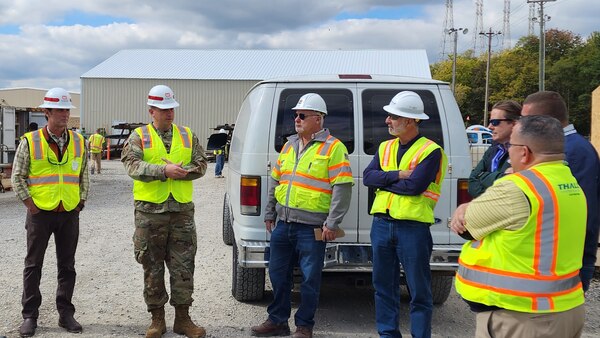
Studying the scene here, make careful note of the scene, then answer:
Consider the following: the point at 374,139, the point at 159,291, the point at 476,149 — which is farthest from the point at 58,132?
the point at 476,149

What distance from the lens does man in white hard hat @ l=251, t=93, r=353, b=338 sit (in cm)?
439

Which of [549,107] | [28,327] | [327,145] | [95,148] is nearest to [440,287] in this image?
[327,145]

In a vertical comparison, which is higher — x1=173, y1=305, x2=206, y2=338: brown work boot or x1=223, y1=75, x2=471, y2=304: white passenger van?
x1=223, y1=75, x2=471, y2=304: white passenger van

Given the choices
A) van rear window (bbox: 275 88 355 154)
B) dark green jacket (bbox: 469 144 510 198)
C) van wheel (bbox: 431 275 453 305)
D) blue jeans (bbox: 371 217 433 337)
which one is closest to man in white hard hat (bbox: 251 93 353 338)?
van rear window (bbox: 275 88 355 154)

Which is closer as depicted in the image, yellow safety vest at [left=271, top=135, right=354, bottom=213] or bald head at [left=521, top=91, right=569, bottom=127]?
bald head at [left=521, top=91, right=569, bottom=127]

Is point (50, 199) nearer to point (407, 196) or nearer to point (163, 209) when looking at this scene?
point (163, 209)

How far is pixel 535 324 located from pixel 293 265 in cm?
252

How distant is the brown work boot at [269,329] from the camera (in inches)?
183

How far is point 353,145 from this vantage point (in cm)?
481

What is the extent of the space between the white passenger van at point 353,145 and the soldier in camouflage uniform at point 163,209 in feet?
1.49

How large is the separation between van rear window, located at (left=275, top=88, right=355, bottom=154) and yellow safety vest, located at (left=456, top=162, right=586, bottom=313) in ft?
8.16

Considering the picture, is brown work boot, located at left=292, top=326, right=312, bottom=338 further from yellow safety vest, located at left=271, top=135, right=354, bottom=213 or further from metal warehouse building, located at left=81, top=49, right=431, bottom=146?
metal warehouse building, located at left=81, top=49, right=431, bottom=146

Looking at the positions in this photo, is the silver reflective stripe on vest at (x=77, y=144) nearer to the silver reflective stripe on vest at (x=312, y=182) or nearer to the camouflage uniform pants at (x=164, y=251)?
the camouflage uniform pants at (x=164, y=251)

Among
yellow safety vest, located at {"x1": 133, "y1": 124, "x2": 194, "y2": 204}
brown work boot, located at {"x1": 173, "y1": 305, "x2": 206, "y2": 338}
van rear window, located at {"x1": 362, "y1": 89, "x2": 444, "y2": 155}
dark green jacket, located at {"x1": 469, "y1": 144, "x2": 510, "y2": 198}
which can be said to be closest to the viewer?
dark green jacket, located at {"x1": 469, "y1": 144, "x2": 510, "y2": 198}
